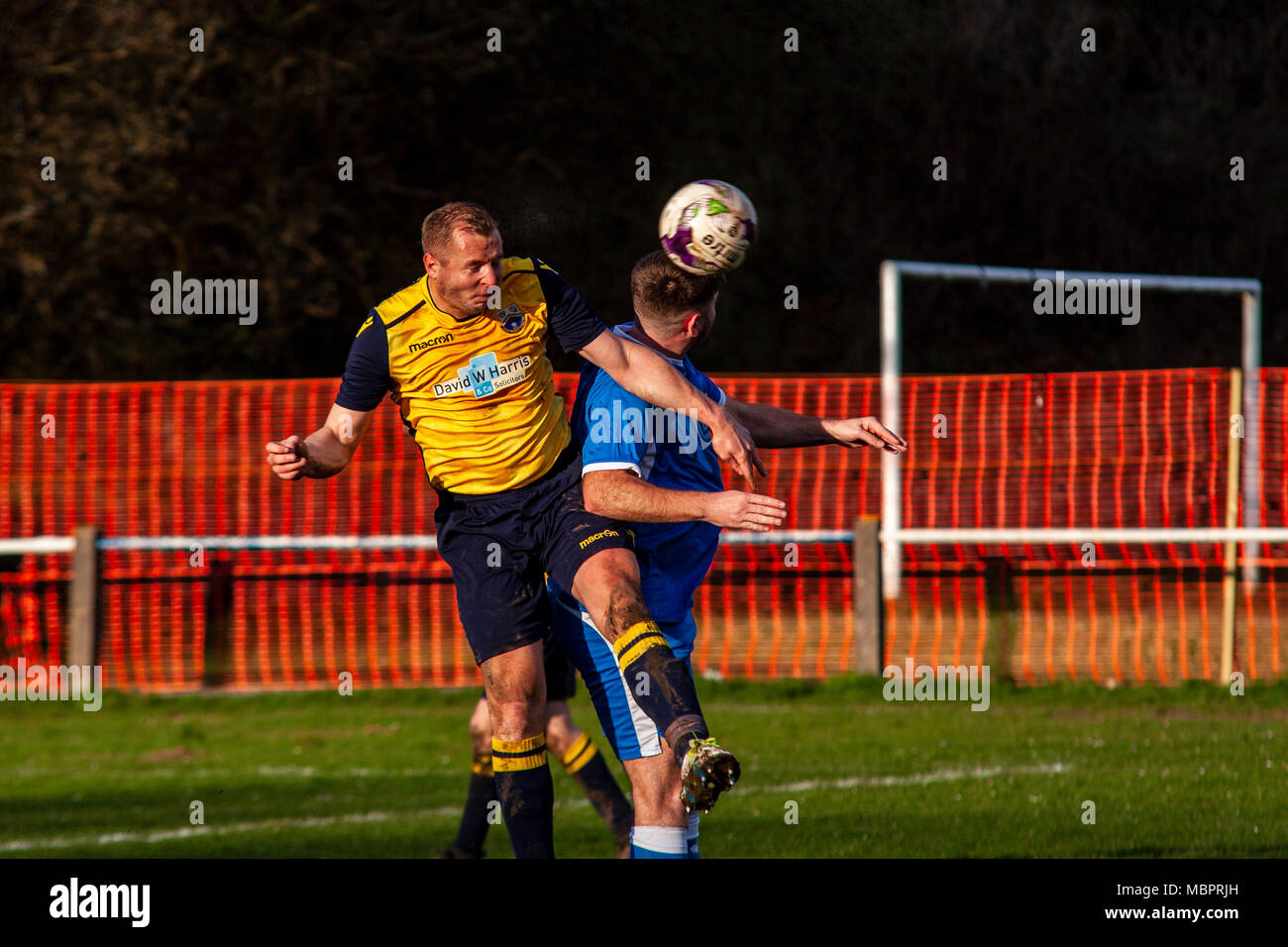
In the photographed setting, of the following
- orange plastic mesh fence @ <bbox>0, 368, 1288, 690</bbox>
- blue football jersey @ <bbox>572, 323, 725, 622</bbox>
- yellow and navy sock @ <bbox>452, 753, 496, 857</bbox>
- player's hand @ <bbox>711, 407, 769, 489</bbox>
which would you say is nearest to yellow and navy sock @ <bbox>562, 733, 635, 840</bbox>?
yellow and navy sock @ <bbox>452, 753, 496, 857</bbox>

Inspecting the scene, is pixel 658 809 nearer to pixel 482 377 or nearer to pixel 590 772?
pixel 590 772

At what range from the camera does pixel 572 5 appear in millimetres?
24734

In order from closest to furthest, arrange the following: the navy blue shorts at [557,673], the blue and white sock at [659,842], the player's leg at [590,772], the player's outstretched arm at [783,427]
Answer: the blue and white sock at [659,842], the player's outstretched arm at [783,427], the navy blue shorts at [557,673], the player's leg at [590,772]

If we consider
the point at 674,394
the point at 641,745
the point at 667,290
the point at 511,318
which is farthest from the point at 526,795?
the point at 667,290

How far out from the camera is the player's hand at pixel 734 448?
5379 mm

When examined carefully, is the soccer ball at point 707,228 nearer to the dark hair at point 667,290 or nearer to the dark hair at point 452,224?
the dark hair at point 667,290

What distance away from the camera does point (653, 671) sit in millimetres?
5195

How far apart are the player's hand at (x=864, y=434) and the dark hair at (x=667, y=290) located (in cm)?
71

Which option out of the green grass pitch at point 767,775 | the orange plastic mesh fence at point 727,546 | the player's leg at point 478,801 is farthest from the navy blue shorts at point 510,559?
the orange plastic mesh fence at point 727,546

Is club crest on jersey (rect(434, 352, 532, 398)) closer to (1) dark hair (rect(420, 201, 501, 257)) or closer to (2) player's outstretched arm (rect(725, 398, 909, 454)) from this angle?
(1) dark hair (rect(420, 201, 501, 257))

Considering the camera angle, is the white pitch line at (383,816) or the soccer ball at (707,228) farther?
the white pitch line at (383,816)

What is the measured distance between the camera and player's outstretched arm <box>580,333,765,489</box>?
544cm

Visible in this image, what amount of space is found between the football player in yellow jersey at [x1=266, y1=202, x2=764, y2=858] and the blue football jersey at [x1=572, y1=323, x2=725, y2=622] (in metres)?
0.13
